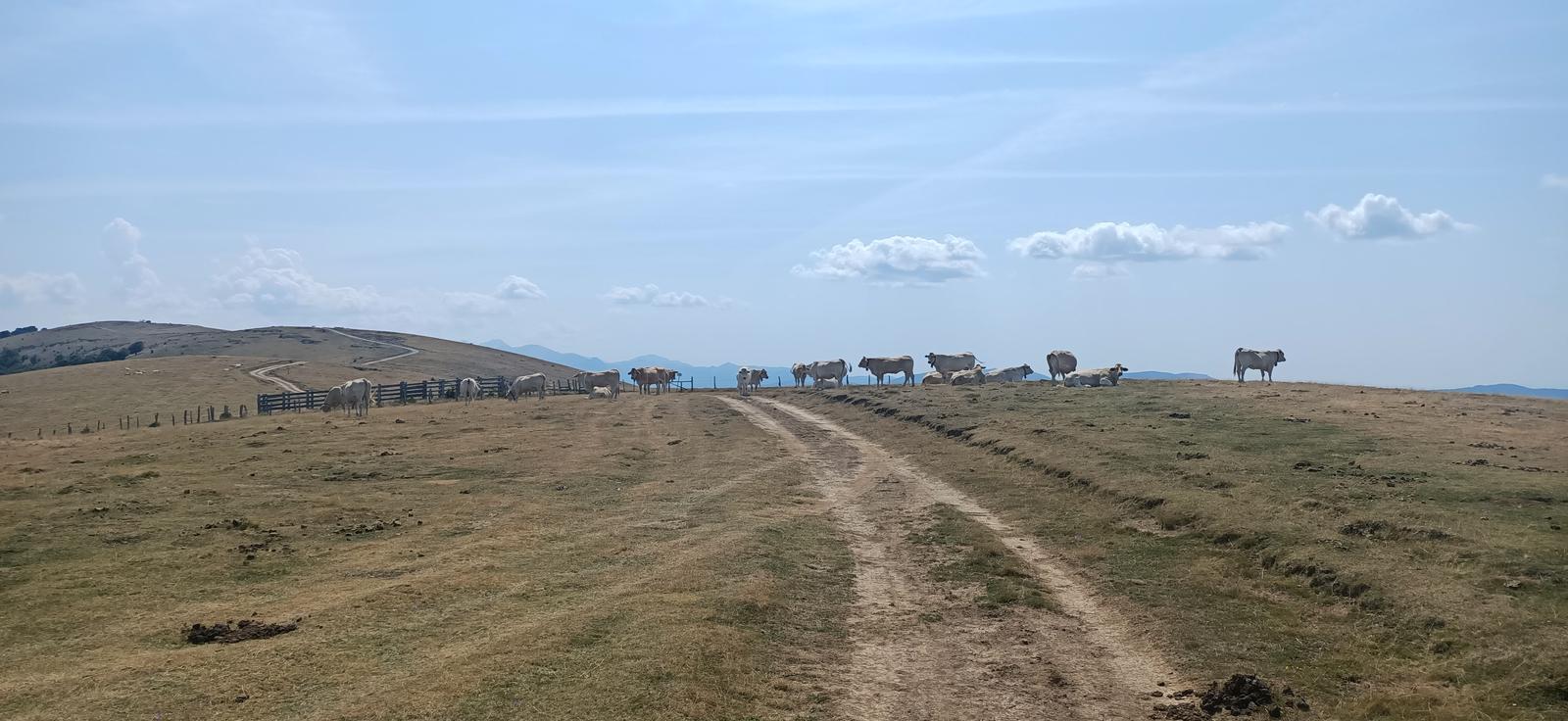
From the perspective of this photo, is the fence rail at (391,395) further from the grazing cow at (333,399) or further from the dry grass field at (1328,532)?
the dry grass field at (1328,532)

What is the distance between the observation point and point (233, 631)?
15703 millimetres

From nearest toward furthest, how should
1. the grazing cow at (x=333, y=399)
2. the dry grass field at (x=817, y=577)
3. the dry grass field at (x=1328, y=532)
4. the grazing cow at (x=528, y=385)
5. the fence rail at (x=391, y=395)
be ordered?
the dry grass field at (x=817, y=577) < the dry grass field at (x=1328, y=532) < the grazing cow at (x=333, y=399) < the fence rail at (x=391, y=395) < the grazing cow at (x=528, y=385)

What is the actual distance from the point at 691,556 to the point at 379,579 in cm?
613

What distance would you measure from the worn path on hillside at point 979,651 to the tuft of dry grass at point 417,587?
0.75 meters

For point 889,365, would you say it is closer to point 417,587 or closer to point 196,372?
point 417,587

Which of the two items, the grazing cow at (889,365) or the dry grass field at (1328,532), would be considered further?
the grazing cow at (889,365)

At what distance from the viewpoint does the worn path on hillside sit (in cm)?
1305

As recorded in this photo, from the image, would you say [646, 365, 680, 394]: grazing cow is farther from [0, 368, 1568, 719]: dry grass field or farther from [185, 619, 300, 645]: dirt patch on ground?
[185, 619, 300, 645]: dirt patch on ground

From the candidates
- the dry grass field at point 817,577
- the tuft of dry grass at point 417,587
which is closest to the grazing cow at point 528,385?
the dry grass field at point 817,577

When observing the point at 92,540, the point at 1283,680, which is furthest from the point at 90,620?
the point at 1283,680

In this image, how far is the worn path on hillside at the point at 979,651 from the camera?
13055 millimetres

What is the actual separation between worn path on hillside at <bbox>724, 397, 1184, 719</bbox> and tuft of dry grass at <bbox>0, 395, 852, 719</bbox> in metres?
0.75

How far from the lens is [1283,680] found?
535 inches

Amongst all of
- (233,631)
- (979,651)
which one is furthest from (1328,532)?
(233,631)
